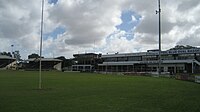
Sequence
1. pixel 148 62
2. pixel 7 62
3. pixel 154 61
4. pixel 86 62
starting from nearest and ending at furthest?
pixel 154 61 < pixel 148 62 < pixel 86 62 < pixel 7 62

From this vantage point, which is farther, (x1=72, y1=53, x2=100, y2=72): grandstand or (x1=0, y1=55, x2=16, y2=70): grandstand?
(x1=0, y1=55, x2=16, y2=70): grandstand

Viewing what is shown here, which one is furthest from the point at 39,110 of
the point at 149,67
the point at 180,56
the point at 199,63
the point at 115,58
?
the point at 115,58

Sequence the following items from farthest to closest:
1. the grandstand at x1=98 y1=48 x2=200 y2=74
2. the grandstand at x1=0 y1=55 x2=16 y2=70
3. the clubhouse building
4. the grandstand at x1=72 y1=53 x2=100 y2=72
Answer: the grandstand at x1=0 y1=55 x2=16 y2=70
the grandstand at x1=72 y1=53 x2=100 y2=72
the clubhouse building
the grandstand at x1=98 y1=48 x2=200 y2=74

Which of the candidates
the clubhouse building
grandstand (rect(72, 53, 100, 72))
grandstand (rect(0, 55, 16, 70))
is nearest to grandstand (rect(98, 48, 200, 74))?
the clubhouse building

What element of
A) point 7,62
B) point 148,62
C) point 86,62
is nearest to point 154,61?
point 148,62

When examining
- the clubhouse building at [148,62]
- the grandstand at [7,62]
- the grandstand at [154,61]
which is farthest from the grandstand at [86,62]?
the grandstand at [7,62]

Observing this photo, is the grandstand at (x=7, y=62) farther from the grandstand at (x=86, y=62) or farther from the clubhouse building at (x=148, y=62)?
the clubhouse building at (x=148, y=62)

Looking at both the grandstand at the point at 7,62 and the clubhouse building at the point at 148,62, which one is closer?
the clubhouse building at the point at 148,62

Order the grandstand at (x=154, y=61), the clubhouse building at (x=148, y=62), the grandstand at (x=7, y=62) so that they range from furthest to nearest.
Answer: the grandstand at (x=7, y=62)
the clubhouse building at (x=148, y=62)
the grandstand at (x=154, y=61)

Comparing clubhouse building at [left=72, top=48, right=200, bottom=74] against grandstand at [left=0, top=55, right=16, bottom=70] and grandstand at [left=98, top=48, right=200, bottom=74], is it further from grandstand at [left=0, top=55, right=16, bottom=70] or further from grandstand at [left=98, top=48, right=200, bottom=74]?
grandstand at [left=0, top=55, right=16, bottom=70]

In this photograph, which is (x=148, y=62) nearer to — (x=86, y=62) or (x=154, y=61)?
(x=154, y=61)

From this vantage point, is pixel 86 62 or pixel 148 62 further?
pixel 86 62

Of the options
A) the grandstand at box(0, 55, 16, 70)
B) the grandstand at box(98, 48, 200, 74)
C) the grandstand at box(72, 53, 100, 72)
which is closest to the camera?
the grandstand at box(98, 48, 200, 74)

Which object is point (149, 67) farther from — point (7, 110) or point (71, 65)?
point (7, 110)
